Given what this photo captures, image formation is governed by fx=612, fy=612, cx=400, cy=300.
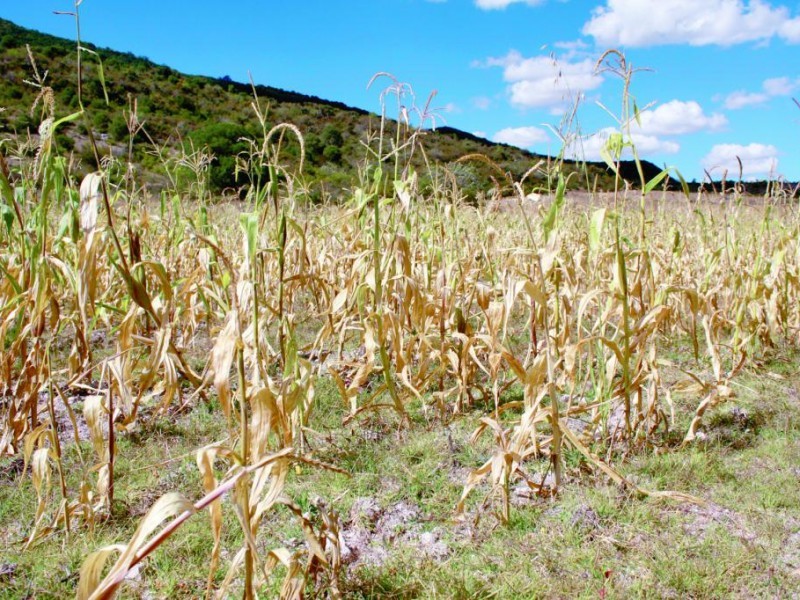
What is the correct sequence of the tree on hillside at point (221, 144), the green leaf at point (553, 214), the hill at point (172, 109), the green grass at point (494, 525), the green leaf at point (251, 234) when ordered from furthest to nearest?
the hill at point (172, 109) → the tree on hillside at point (221, 144) → the green leaf at point (553, 214) → the green grass at point (494, 525) → the green leaf at point (251, 234)


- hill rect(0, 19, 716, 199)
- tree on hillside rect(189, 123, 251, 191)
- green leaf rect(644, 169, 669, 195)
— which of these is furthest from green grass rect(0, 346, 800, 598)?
hill rect(0, 19, 716, 199)

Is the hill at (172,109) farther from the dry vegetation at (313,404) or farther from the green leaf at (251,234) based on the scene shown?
the green leaf at (251,234)

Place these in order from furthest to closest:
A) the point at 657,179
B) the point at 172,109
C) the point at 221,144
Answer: the point at 172,109
the point at 221,144
the point at 657,179

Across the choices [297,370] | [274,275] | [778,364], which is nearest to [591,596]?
[297,370]

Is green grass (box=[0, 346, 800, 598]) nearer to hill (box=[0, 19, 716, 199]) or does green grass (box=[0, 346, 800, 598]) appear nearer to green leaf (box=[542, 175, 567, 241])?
green leaf (box=[542, 175, 567, 241])

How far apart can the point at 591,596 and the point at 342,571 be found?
59cm

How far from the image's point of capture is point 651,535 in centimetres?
168

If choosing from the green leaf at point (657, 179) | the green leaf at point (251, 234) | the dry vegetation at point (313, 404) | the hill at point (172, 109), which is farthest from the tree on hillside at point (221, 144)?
the green leaf at point (251, 234)

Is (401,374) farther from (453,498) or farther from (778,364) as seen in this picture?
(778,364)

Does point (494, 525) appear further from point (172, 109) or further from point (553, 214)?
point (172, 109)

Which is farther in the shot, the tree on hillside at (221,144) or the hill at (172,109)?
the hill at (172,109)

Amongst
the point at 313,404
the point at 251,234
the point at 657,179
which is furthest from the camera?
the point at 313,404

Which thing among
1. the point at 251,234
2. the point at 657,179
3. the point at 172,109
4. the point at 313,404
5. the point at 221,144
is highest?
the point at 172,109

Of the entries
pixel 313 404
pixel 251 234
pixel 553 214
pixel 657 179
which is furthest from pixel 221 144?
pixel 251 234
